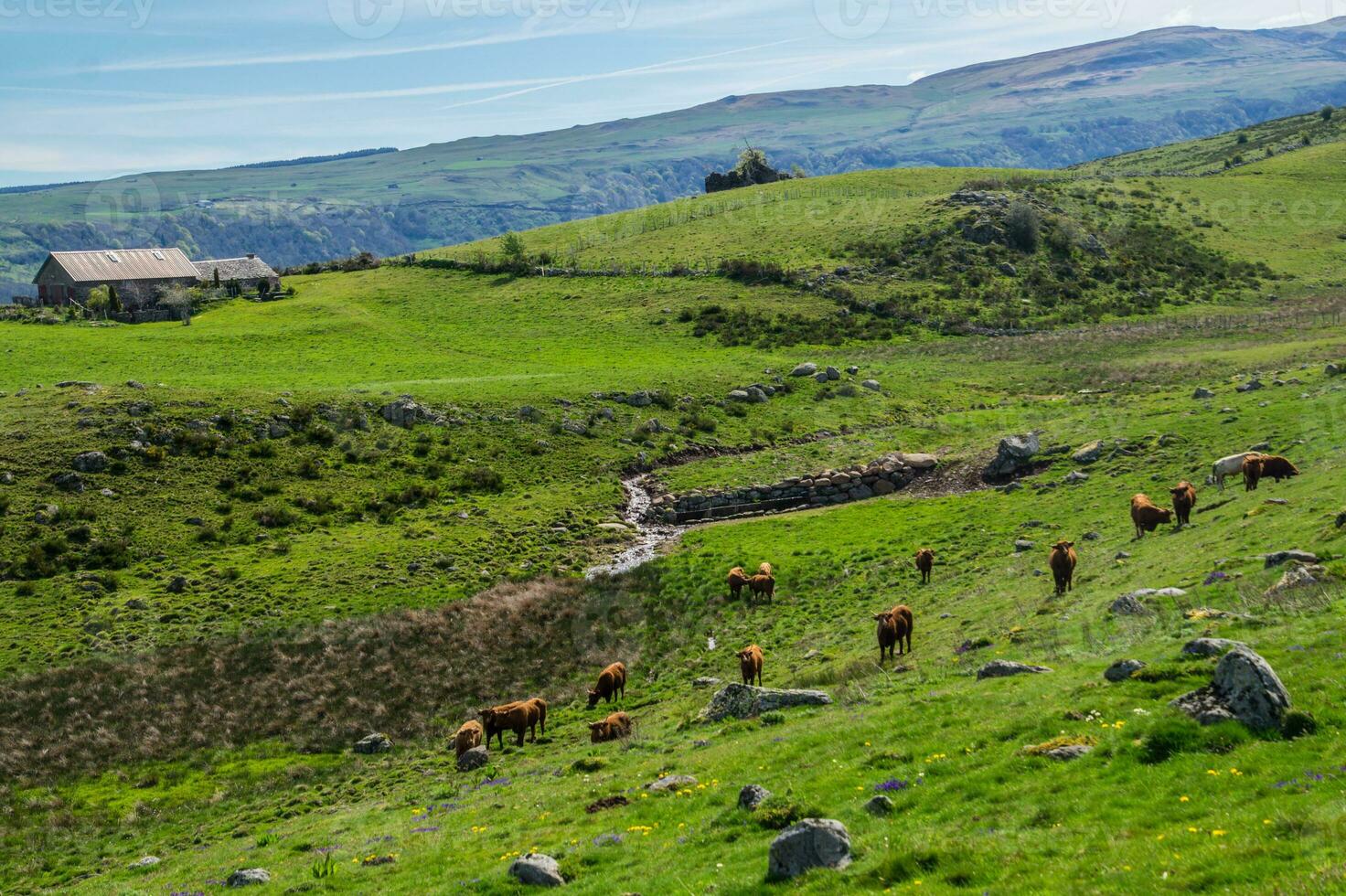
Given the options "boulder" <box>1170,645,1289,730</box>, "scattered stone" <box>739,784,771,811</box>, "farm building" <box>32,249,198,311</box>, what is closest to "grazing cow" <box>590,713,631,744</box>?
"scattered stone" <box>739,784,771,811</box>

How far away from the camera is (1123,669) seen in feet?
66.0

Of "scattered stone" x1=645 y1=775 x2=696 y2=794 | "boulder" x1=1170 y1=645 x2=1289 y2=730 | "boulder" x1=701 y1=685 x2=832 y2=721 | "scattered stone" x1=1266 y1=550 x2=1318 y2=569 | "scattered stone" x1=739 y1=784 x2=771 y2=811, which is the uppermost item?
"boulder" x1=1170 y1=645 x2=1289 y2=730

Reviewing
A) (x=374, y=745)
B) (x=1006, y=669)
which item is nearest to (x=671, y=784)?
(x=1006, y=669)

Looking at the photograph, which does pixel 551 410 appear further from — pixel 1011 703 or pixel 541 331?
pixel 1011 703

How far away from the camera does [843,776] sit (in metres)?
19.3

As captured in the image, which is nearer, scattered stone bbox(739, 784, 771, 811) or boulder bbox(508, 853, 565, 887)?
boulder bbox(508, 853, 565, 887)

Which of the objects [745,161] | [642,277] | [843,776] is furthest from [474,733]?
[745,161]

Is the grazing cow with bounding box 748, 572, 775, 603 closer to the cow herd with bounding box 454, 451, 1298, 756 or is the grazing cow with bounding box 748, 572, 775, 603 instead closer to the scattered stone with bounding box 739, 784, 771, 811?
the cow herd with bounding box 454, 451, 1298, 756

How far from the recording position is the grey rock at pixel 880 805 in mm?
17031

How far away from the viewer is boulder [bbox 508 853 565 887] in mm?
17250

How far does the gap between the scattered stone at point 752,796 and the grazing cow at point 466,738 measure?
1493 centimetres

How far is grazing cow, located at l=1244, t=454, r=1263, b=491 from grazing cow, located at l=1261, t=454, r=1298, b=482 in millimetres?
276

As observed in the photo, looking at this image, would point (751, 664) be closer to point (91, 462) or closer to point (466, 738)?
point (466, 738)

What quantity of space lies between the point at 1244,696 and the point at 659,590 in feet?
107
